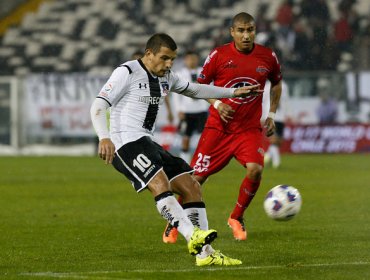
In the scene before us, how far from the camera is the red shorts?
1102 centimetres

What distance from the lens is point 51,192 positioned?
17328mm

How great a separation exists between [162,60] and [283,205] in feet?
7.76

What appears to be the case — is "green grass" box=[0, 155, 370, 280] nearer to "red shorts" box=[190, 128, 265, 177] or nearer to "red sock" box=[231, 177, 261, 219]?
"red sock" box=[231, 177, 261, 219]

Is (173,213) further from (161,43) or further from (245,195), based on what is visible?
(245,195)

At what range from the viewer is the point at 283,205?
10.3m

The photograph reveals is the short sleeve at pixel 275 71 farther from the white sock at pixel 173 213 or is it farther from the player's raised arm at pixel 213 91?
the white sock at pixel 173 213

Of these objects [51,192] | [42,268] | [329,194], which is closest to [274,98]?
[42,268]

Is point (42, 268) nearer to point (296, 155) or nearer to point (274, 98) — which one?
point (274, 98)

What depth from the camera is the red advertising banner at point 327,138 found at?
91.8 feet

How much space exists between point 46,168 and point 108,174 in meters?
2.36

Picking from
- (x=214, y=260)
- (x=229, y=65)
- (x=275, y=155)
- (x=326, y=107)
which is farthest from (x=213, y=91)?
(x=326, y=107)

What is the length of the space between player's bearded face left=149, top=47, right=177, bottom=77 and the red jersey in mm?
2171

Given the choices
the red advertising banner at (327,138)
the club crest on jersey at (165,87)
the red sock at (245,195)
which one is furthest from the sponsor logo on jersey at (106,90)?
the red advertising banner at (327,138)

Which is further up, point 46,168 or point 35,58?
point 35,58
